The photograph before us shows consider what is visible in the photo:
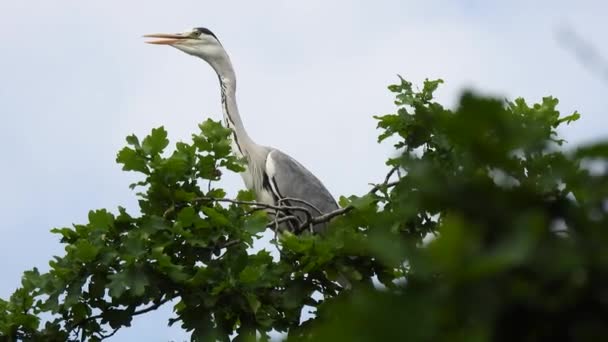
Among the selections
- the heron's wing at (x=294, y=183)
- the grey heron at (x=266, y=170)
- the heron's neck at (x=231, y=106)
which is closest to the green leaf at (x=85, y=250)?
the grey heron at (x=266, y=170)

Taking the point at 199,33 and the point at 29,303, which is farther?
the point at 199,33

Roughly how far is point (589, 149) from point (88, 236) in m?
4.95

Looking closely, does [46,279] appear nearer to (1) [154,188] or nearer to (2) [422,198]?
(1) [154,188]

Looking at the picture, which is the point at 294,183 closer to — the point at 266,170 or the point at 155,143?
the point at 266,170

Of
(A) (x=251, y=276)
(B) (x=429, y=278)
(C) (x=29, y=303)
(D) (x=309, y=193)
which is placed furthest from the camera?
(D) (x=309, y=193)

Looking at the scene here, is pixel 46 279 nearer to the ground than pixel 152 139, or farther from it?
nearer to the ground

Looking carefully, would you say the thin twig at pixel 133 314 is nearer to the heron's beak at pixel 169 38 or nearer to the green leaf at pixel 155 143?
the green leaf at pixel 155 143

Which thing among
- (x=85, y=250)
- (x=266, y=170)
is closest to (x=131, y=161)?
(x=85, y=250)

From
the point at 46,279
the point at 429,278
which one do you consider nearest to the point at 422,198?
the point at 429,278

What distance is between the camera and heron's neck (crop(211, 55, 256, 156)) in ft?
33.1

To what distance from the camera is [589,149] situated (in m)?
1.12

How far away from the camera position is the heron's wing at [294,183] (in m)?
9.88

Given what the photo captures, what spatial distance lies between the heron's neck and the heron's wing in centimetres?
23

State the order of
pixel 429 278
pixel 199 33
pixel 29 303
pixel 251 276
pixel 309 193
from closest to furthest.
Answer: pixel 429 278
pixel 251 276
pixel 29 303
pixel 309 193
pixel 199 33
